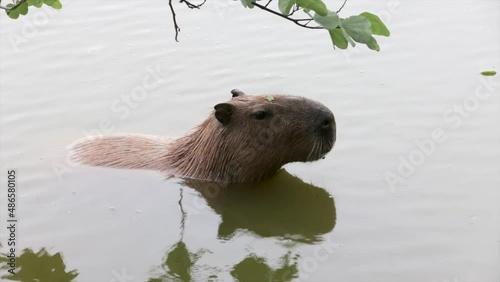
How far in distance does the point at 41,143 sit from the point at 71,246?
1.68 meters

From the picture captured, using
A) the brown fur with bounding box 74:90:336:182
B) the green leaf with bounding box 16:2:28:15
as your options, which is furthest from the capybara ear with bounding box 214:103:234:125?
the green leaf with bounding box 16:2:28:15

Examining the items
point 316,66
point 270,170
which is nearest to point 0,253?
point 270,170

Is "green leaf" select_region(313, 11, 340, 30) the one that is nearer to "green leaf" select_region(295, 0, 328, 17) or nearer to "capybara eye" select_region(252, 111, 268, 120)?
"green leaf" select_region(295, 0, 328, 17)

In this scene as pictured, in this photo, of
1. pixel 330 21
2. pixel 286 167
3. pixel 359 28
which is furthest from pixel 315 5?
pixel 286 167

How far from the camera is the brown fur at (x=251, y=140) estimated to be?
20.6 feet

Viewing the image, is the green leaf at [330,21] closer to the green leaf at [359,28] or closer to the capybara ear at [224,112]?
the green leaf at [359,28]

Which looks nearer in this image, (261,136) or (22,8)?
(22,8)

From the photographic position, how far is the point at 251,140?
251 inches

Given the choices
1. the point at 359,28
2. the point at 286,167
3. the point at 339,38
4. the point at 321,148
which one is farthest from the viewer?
the point at 286,167

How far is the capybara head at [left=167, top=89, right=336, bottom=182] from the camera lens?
6273 millimetres

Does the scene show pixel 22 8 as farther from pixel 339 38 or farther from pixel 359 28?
pixel 359 28

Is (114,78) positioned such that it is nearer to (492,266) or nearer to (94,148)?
(94,148)

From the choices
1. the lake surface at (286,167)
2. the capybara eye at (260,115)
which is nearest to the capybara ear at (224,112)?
the capybara eye at (260,115)

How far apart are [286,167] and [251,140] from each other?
59 centimetres
